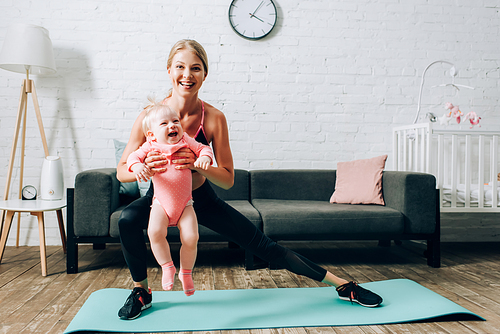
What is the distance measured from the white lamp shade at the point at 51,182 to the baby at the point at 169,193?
5.17ft

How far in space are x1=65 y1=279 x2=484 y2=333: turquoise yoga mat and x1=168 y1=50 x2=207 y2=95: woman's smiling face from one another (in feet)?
3.17

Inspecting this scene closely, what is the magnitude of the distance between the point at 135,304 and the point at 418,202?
189 cm

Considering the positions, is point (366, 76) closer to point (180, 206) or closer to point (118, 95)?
point (118, 95)

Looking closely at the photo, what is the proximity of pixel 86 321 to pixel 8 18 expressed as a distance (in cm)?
275

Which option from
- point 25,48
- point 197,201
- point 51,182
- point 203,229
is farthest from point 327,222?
point 25,48

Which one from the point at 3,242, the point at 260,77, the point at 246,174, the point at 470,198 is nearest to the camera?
the point at 3,242

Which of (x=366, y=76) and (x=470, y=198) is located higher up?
(x=366, y=76)

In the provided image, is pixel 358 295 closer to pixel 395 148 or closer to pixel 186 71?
pixel 186 71

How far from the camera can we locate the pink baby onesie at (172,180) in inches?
52.7

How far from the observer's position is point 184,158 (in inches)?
52.9

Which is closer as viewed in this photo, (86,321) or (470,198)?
(86,321)

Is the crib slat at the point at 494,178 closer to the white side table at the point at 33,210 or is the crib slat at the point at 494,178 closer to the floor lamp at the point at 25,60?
the white side table at the point at 33,210

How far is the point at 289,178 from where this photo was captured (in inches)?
118

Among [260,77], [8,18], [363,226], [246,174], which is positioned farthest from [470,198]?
[8,18]
